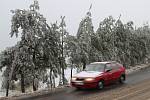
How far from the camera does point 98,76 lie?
710 inches

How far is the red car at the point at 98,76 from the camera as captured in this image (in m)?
17.7

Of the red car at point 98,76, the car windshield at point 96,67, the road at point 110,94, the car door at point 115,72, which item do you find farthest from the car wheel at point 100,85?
the car door at point 115,72

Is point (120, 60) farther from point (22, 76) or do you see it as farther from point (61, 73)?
point (22, 76)

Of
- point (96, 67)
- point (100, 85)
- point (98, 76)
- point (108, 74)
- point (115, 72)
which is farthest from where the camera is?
point (115, 72)

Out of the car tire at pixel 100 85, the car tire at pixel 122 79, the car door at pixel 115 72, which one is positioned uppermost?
the car door at pixel 115 72

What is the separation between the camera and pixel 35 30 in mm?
22578

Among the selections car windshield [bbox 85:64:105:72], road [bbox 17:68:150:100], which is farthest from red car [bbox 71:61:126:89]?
road [bbox 17:68:150:100]

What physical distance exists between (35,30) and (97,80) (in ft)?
22.3

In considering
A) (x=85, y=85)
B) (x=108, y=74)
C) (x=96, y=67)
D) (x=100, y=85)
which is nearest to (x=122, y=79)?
(x=108, y=74)

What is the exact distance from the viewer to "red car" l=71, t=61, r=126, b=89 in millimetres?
17703

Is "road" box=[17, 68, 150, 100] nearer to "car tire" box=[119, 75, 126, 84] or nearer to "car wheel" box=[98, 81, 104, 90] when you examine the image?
"car wheel" box=[98, 81, 104, 90]

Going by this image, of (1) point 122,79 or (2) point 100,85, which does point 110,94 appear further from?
(1) point 122,79

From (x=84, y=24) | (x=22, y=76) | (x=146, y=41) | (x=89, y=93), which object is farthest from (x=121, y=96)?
(x=146, y=41)

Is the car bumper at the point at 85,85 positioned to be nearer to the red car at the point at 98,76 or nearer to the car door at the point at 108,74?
the red car at the point at 98,76
